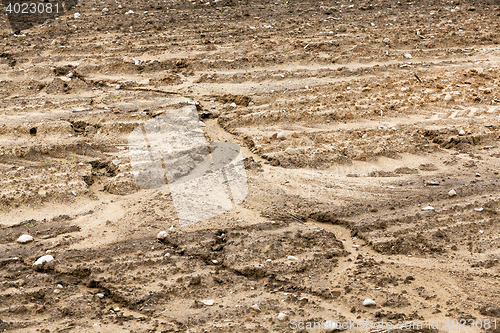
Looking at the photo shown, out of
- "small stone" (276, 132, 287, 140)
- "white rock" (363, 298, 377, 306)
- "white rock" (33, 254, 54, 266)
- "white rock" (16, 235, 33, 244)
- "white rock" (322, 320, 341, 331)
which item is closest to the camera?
"white rock" (322, 320, 341, 331)

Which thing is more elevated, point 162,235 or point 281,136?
point 281,136

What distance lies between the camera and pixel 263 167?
5410 mm

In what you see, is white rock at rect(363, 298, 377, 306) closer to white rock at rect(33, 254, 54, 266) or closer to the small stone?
white rock at rect(33, 254, 54, 266)

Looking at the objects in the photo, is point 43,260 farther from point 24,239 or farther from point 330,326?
point 330,326

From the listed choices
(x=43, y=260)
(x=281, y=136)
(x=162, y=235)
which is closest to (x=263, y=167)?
(x=281, y=136)

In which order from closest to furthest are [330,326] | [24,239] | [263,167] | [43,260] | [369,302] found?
[330,326]
[369,302]
[43,260]
[24,239]
[263,167]

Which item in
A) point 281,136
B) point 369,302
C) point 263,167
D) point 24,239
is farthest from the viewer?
point 281,136

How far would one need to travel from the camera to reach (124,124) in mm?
6055

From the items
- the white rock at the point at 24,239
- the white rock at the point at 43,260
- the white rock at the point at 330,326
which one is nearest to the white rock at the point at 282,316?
the white rock at the point at 330,326

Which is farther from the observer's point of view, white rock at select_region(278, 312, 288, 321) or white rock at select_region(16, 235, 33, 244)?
white rock at select_region(16, 235, 33, 244)

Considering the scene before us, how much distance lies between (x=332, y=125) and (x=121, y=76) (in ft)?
10.4

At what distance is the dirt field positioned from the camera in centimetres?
371

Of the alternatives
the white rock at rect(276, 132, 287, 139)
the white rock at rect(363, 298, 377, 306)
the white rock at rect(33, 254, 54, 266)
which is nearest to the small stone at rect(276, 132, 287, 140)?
the white rock at rect(276, 132, 287, 139)

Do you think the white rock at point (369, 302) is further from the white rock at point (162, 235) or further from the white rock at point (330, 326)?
the white rock at point (162, 235)
